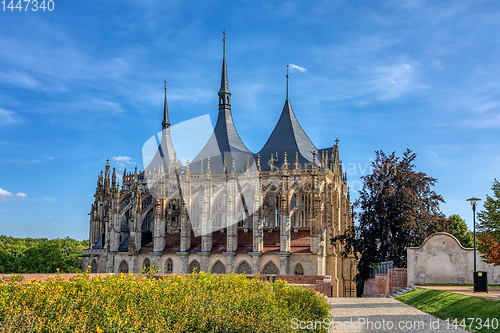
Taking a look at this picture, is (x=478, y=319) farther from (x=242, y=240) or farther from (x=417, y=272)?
(x=242, y=240)

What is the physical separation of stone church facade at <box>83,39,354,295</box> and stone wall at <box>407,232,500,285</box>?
1546 centimetres

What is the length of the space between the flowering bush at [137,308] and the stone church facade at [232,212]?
32232 millimetres

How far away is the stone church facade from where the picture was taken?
4600 cm

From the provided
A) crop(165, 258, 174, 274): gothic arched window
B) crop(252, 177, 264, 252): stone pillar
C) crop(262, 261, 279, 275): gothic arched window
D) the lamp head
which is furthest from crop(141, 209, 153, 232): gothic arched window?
the lamp head

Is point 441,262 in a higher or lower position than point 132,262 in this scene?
higher

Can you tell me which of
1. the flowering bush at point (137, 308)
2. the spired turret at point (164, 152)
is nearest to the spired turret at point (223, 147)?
the spired turret at point (164, 152)

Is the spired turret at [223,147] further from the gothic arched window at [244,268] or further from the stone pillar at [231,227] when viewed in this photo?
the gothic arched window at [244,268]

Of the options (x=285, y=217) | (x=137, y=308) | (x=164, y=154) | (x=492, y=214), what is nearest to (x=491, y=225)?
(x=492, y=214)

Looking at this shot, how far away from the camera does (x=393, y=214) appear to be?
38.4 m

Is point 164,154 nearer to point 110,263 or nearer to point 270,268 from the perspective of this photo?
point 110,263

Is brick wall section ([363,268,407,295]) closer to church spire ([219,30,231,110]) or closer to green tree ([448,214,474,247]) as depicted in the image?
green tree ([448,214,474,247])

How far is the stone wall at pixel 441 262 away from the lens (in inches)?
1097

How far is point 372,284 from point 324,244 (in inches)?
430

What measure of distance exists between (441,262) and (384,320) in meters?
11.9
